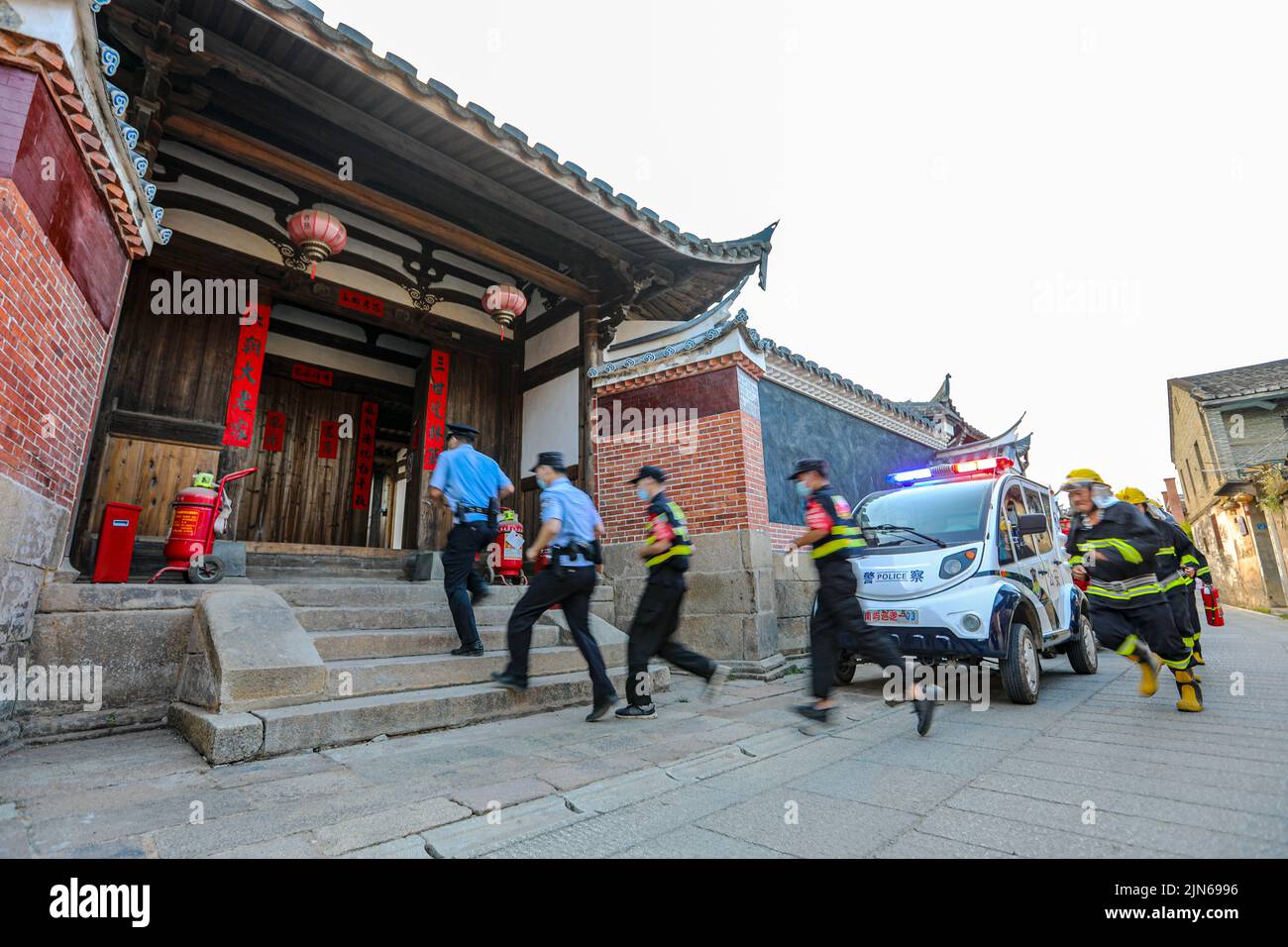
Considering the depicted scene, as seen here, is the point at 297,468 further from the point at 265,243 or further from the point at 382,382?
the point at 265,243

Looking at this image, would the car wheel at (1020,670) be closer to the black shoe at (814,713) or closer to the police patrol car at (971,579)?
the police patrol car at (971,579)

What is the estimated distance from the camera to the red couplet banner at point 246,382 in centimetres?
643

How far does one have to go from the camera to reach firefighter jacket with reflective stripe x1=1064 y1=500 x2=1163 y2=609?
413 cm

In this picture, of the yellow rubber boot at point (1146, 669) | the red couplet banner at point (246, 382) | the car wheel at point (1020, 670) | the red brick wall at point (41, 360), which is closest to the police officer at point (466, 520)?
the red brick wall at point (41, 360)

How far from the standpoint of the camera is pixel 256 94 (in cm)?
516

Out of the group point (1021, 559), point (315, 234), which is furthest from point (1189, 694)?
point (315, 234)

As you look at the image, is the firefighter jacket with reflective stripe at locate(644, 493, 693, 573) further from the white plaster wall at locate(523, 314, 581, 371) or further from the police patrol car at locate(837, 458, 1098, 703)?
the white plaster wall at locate(523, 314, 581, 371)

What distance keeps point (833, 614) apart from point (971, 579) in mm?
1553

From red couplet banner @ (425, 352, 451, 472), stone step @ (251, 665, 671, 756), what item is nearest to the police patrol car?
stone step @ (251, 665, 671, 756)

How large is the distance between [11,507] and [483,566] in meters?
4.18

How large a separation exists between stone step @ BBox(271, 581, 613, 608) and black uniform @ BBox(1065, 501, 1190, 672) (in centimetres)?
438

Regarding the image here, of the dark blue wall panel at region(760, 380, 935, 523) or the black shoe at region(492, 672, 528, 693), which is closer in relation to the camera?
the black shoe at region(492, 672, 528, 693)

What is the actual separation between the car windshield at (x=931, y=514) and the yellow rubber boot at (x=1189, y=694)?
57.6 inches
